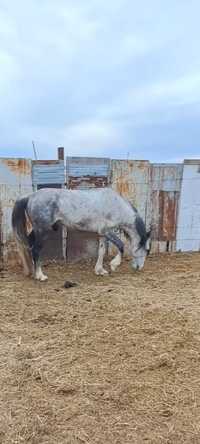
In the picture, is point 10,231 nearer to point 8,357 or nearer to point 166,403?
point 8,357

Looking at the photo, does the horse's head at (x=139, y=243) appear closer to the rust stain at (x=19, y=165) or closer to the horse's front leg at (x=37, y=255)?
the horse's front leg at (x=37, y=255)

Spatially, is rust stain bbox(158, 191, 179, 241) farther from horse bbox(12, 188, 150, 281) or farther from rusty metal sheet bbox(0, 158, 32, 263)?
rusty metal sheet bbox(0, 158, 32, 263)

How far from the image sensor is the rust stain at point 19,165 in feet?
18.8

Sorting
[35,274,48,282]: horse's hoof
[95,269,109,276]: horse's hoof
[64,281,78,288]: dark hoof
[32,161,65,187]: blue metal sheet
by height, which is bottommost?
[95,269,109,276]: horse's hoof

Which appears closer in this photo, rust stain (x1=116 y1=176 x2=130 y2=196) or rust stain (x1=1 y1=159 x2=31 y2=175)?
rust stain (x1=1 y1=159 x2=31 y2=175)

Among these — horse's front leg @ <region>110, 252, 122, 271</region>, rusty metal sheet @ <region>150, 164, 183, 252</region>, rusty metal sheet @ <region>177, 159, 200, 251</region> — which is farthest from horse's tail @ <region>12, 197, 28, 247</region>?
rusty metal sheet @ <region>177, 159, 200, 251</region>

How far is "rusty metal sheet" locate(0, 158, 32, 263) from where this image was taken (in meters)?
5.75

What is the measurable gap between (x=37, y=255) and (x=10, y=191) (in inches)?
46.7

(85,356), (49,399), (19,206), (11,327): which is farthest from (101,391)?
(19,206)

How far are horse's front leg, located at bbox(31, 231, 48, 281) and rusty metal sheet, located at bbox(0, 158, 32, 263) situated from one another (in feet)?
2.21

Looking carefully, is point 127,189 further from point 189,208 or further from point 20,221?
point 20,221

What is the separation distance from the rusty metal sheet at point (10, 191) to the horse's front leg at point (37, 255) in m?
0.67

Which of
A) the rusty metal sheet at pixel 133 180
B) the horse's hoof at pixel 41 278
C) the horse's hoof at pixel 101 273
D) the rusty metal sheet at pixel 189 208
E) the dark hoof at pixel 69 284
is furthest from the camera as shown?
the rusty metal sheet at pixel 189 208

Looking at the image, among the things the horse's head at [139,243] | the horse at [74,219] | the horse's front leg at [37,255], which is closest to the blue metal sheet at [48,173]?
the horse at [74,219]
